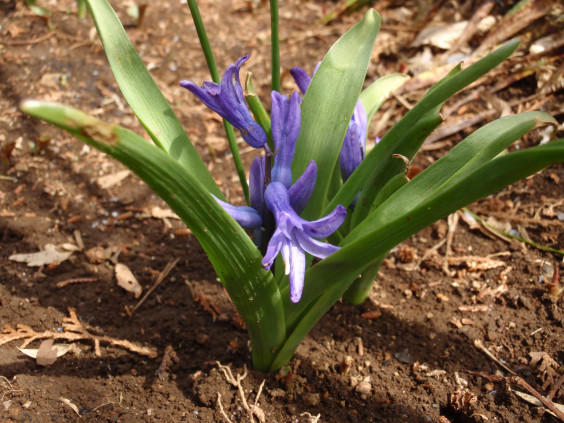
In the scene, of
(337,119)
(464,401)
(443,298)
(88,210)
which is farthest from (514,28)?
(88,210)

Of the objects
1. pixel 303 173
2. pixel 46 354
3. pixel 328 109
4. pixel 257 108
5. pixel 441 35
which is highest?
pixel 441 35

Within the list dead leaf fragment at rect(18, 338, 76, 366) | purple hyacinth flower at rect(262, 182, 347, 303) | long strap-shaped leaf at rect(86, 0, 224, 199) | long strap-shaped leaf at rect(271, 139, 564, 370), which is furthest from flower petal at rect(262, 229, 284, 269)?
dead leaf fragment at rect(18, 338, 76, 366)

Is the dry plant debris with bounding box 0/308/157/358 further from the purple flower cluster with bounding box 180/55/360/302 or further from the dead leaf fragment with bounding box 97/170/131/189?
the dead leaf fragment with bounding box 97/170/131/189

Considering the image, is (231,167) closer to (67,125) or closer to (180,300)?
(180,300)

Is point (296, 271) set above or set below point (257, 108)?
below

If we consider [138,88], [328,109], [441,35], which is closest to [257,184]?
[328,109]

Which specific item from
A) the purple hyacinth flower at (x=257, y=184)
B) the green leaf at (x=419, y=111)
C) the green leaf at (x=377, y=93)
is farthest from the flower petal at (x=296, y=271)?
the green leaf at (x=377, y=93)

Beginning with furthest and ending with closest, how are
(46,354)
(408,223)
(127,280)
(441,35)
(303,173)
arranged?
(441,35), (127,280), (46,354), (303,173), (408,223)

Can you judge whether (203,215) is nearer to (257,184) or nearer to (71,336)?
(257,184)

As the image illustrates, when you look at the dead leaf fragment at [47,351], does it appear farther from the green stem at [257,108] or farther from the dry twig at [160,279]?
the green stem at [257,108]
